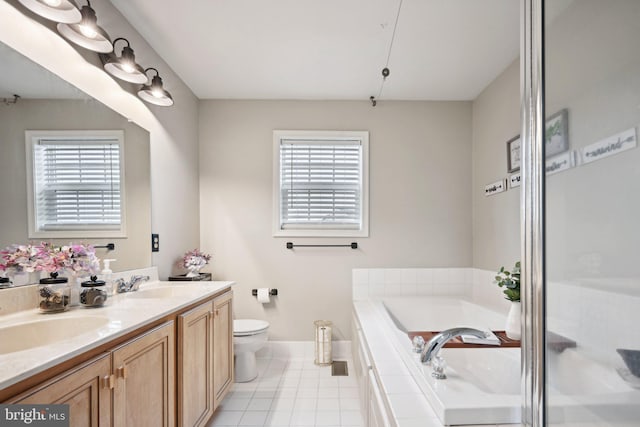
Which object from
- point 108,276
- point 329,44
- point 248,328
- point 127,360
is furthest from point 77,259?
point 329,44

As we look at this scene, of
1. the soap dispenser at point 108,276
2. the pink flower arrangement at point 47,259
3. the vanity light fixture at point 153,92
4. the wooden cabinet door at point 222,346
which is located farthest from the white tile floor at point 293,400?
the vanity light fixture at point 153,92

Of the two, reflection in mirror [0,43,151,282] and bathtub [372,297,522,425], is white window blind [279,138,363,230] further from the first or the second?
reflection in mirror [0,43,151,282]

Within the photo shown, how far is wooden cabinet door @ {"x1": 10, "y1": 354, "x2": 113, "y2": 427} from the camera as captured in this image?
828mm

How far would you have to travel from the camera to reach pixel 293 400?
2279 mm

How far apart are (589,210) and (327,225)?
95.7 inches

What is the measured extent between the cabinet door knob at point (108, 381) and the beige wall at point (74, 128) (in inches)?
27.2

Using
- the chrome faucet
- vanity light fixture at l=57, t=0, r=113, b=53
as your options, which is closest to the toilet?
the chrome faucet

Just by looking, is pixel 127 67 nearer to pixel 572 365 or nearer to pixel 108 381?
pixel 108 381

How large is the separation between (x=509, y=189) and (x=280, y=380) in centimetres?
238

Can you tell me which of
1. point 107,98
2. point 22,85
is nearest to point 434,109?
point 107,98

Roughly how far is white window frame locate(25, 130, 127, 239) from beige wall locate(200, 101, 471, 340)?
1186mm

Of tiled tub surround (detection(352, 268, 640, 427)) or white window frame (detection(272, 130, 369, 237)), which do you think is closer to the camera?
tiled tub surround (detection(352, 268, 640, 427))

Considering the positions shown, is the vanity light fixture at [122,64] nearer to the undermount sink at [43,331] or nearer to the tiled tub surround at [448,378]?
the undermount sink at [43,331]

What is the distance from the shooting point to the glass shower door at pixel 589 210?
0.70 metres
